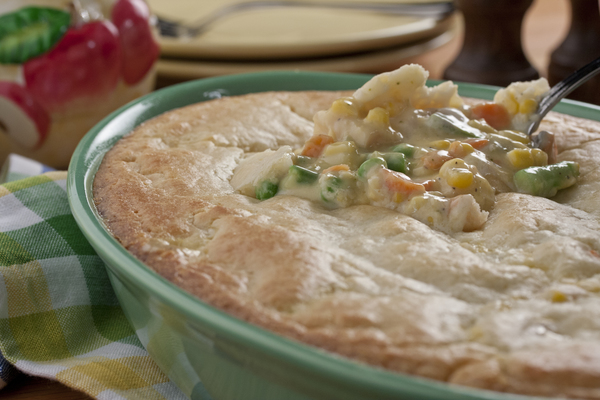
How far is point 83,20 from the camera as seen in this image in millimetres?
2006

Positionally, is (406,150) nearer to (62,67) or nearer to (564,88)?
(564,88)

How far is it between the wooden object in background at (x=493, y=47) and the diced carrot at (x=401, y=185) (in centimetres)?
136

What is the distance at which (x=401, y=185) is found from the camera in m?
1.21

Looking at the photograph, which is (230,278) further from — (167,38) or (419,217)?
(167,38)

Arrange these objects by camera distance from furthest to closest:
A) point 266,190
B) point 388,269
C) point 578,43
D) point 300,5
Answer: point 300,5 < point 578,43 < point 266,190 < point 388,269

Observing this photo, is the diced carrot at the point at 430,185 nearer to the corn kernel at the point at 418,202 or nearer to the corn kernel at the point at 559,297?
the corn kernel at the point at 418,202

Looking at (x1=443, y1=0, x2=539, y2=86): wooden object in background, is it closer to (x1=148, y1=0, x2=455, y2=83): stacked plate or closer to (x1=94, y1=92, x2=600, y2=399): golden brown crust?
(x1=148, y1=0, x2=455, y2=83): stacked plate

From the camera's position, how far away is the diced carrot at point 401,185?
121cm

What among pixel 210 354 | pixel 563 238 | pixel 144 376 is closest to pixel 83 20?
pixel 144 376

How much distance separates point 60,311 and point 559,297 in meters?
0.97

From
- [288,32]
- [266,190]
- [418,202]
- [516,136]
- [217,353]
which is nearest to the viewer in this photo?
[217,353]

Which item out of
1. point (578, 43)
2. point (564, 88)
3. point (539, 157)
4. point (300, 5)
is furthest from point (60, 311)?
point (300, 5)

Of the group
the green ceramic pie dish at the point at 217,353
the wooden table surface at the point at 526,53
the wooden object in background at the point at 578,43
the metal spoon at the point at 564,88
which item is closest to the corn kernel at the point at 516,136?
the metal spoon at the point at 564,88

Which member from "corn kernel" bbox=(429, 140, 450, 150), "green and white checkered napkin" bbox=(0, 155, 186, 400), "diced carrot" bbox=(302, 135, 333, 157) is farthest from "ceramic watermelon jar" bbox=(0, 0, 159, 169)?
"corn kernel" bbox=(429, 140, 450, 150)
